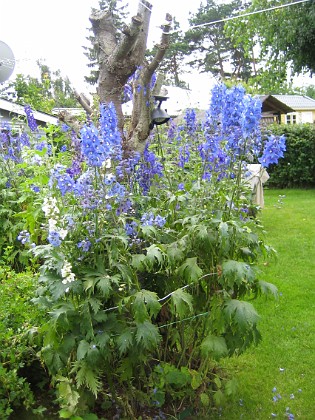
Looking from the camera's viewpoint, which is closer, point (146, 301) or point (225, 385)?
point (146, 301)

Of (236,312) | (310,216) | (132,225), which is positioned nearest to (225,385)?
(236,312)

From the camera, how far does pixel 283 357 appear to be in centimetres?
388

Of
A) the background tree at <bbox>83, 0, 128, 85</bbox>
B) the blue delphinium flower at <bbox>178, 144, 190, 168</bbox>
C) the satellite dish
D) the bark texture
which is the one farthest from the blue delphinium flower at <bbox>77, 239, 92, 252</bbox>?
the satellite dish

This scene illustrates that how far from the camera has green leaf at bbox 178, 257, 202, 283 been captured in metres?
2.62

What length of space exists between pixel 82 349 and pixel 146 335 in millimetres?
329

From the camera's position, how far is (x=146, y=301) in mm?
2502

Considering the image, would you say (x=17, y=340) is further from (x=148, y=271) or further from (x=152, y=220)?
(x=152, y=220)

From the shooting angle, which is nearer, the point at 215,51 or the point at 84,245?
the point at 84,245

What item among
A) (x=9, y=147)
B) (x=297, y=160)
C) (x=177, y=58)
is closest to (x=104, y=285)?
(x=9, y=147)

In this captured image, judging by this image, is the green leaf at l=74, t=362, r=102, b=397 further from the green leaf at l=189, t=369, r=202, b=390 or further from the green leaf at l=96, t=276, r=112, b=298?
the green leaf at l=189, t=369, r=202, b=390

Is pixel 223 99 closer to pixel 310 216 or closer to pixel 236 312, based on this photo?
pixel 236 312

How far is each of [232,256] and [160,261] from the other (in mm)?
554

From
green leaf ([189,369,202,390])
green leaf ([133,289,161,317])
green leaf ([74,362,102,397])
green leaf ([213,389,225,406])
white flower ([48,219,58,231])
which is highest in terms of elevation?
white flower ([48,219,58,231])

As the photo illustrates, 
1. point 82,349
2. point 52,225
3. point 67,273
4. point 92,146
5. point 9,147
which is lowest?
point 82,349
